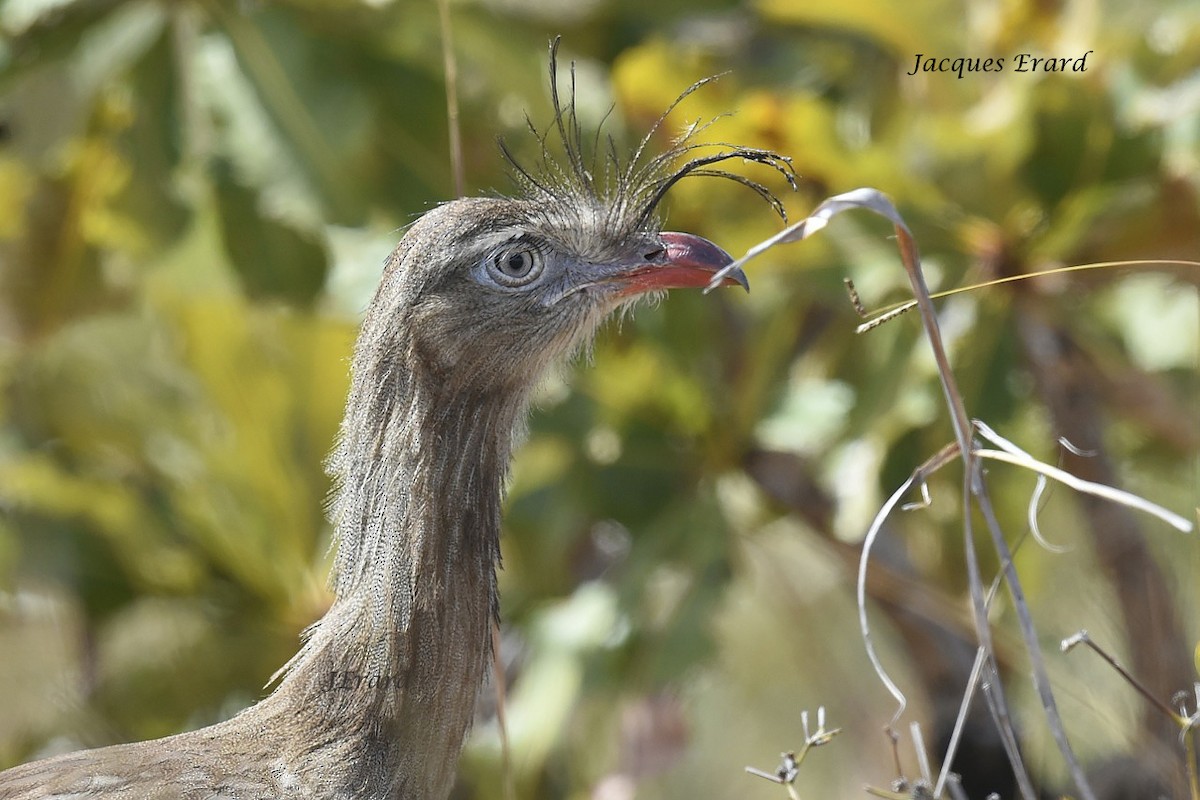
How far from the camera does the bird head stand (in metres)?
2.10

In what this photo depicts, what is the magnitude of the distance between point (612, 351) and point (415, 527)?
1.96m

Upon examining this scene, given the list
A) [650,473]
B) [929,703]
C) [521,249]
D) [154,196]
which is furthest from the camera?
[929,703]

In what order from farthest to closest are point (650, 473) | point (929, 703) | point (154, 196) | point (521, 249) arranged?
1. point (929, 703)
2. point (650, 473)
3. point (154, 196)
4. point (521, 249)

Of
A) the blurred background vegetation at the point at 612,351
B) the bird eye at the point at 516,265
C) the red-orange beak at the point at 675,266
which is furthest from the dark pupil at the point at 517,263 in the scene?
the blurred background vegetation at the point at 612,351

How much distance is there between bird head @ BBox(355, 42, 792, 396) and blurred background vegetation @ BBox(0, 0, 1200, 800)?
0.98 meters

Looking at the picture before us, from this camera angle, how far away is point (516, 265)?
7.27ft

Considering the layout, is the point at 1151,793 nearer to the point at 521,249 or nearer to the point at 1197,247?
the point at 1197,247

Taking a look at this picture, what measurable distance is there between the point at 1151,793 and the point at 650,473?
141 centimetres

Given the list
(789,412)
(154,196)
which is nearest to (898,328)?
(789,412)

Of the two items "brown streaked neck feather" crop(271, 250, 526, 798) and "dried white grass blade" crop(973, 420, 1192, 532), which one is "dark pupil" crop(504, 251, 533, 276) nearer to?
"brown streaked neck feather" crop(271, 250, 526, 798)

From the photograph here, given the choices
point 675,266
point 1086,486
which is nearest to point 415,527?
point 675,266

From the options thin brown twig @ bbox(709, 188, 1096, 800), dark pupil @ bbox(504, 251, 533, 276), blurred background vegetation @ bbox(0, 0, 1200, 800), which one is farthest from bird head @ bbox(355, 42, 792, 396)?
blurred background vegetation @ bbox(0, 0, 1200, 800)

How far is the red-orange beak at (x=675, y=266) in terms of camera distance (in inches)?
88.4

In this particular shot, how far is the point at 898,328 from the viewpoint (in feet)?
10.7
